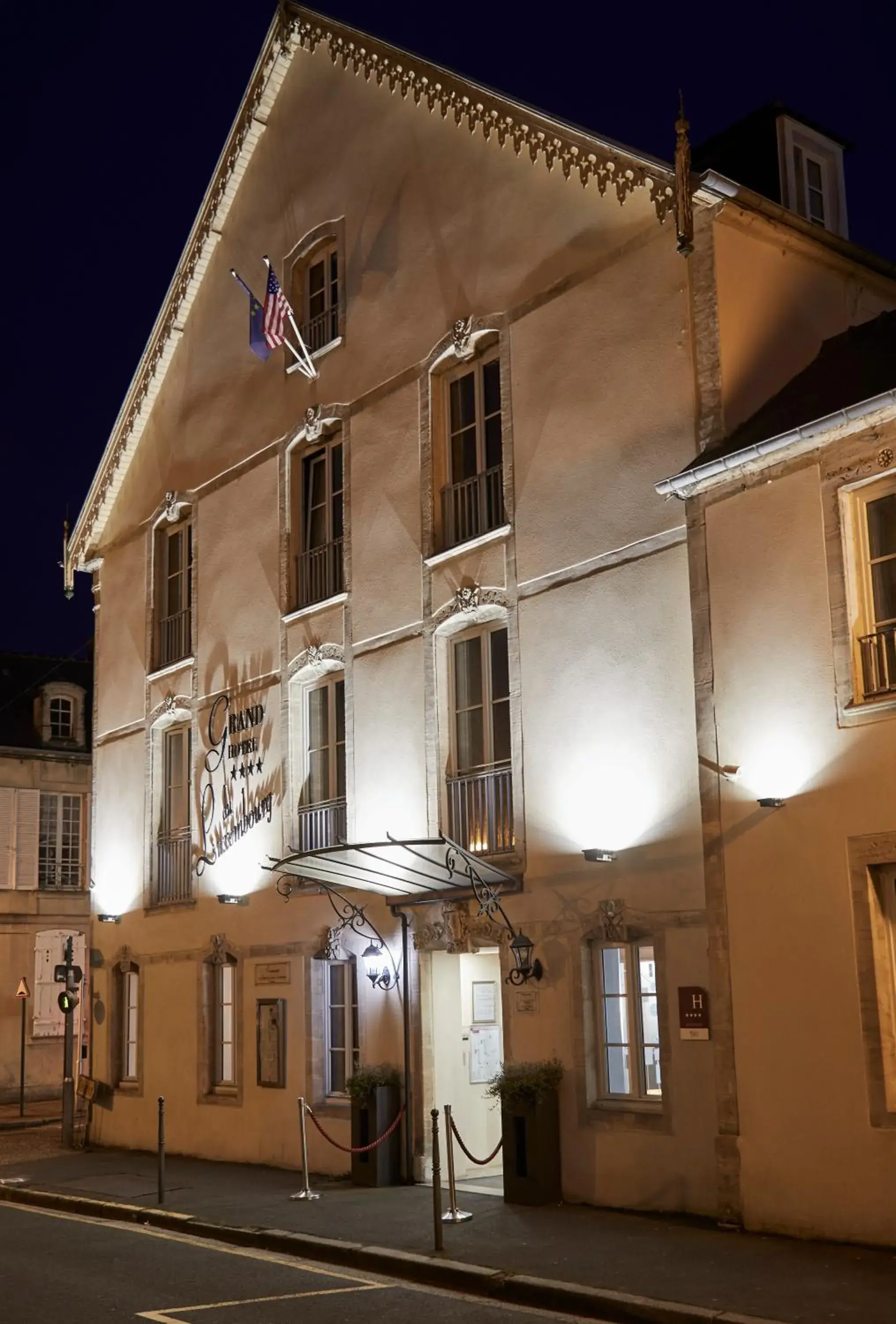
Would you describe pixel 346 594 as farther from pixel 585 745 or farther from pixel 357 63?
pixel 357 63

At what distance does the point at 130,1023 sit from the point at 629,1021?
34.9ft

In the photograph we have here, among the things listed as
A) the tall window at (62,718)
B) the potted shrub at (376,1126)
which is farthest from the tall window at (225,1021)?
the tall window at (62,718)

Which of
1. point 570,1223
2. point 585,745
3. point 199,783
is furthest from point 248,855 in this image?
point 570,1223

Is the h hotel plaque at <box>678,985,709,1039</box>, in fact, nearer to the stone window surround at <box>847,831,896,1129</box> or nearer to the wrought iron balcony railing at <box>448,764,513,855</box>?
the stone window surround at <box>847,831,896,1129</box>

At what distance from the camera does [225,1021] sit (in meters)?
20.1

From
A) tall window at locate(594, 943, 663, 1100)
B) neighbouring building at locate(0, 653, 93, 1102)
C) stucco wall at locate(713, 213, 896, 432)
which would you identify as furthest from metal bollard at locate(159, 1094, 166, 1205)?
neighbouring building at locate(0, 653, 93, 1102)

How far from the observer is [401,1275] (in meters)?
11.5

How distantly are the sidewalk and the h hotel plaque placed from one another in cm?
154

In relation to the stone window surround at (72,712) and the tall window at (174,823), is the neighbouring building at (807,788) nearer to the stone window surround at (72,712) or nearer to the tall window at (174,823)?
the tall window at (174,823)

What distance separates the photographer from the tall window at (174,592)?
22.1 metres

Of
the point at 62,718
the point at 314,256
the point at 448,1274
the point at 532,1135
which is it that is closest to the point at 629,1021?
the point at 532,1135

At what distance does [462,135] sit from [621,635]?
6.82 metres

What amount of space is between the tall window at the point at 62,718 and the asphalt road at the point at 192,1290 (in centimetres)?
2334

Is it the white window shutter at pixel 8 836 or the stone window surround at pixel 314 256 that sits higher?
the stone window surround at pixel 314 256
